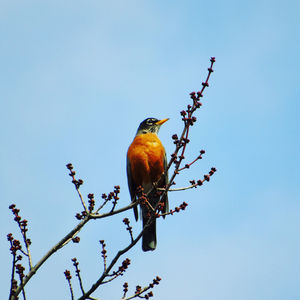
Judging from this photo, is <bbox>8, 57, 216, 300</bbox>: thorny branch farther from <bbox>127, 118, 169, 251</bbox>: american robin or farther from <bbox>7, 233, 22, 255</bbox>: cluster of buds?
<bbox>127, 118, 169, 251</bbox>: american robin

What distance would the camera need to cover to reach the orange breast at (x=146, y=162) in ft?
28.0

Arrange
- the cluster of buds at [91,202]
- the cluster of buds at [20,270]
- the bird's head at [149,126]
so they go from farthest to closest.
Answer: the bird's head at [149,126] → the cluster of buds at [91,202] → the cluster of buds at [20,270]

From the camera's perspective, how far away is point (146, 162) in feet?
28.0

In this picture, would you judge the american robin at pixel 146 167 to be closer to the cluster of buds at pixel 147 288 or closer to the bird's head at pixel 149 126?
the bird's head at pixel 149 126

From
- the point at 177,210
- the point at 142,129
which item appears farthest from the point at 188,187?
the point at 142,129

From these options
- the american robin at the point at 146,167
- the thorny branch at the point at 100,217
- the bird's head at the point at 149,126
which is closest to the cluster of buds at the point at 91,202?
the thorny branch at the point at 100,217

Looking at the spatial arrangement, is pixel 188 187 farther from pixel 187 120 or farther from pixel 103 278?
pixel 103 278

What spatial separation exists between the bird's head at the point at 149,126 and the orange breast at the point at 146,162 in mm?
1006

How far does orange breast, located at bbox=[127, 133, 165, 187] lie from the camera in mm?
8539

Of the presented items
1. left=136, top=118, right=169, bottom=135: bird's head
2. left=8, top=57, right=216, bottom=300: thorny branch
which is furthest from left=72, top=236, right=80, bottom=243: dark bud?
left=136, top=118, right=169, bottom=135: bird's head

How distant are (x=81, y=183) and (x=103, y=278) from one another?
3.94ft

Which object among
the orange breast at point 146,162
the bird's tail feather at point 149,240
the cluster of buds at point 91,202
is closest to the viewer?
the cluster of buds at point 91,202

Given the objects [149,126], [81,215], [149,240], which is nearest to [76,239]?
[81,215]

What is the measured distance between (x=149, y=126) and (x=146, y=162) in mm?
1661
